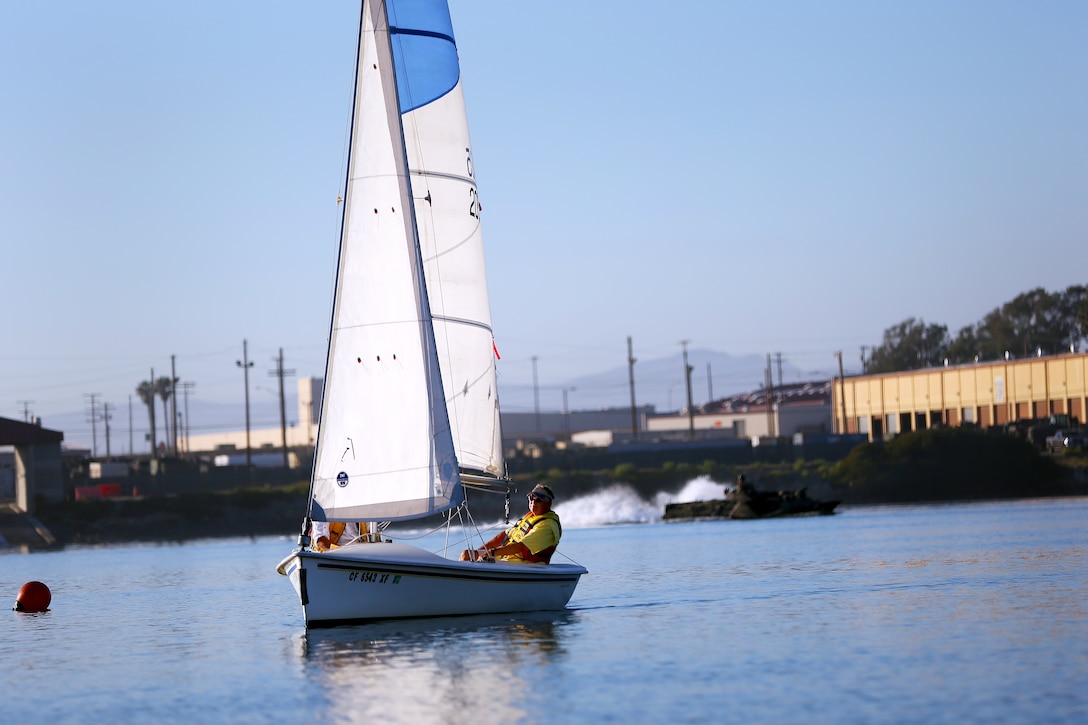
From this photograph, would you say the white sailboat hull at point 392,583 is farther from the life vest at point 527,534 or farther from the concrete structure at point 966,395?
the concrete structure at point 966,395

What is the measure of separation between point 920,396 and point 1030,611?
106 metres

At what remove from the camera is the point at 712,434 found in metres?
162

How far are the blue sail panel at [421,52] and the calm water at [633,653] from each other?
910 centimetres

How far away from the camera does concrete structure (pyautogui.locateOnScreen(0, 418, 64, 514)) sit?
9206 centimetres

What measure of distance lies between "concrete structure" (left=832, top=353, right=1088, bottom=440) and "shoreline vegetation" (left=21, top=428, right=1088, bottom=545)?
7933 mm

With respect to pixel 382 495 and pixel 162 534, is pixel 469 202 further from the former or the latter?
pixel 162 534

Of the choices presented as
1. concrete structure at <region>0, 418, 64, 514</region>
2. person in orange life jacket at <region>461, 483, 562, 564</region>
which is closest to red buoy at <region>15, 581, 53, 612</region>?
person in orange life jacket at <region>461, 483, 562, 564</region>

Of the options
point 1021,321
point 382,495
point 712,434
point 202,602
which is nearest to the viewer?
point 382,495

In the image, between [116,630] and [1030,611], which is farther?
[116,630]

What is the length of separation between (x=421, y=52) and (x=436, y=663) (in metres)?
11.2

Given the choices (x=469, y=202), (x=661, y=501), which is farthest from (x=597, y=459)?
(x=469, y=202)

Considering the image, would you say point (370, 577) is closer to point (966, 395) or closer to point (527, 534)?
point (527, 534)

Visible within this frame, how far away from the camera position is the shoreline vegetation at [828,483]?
339 feet

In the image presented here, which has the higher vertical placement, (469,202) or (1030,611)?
(469,202)
